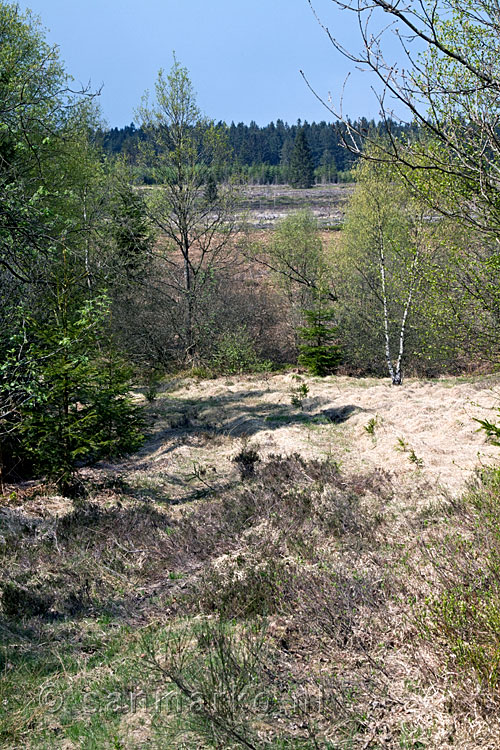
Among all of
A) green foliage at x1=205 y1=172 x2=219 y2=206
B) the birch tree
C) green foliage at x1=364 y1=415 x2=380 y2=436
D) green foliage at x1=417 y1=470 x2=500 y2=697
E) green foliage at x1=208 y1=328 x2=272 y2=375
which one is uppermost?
green foliage at x1=205 y1=172 x2=219 y2=206

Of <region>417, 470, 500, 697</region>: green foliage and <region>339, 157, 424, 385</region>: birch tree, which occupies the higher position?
<region>339, 157, 424, 385</region>: birch tree

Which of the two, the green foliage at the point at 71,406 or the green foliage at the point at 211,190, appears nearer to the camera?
the green foliage at the point at 71,406

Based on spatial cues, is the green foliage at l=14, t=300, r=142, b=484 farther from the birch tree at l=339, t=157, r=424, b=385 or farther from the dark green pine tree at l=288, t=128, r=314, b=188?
the dark green pine tree at l=288, t=128, r=314, b=188

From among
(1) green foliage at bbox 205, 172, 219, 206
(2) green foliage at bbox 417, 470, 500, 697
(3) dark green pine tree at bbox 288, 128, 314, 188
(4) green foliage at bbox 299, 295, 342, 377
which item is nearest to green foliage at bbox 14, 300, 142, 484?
(2) green foliage at bbox 417, 470, 500, 697

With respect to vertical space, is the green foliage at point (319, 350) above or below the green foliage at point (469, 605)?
below

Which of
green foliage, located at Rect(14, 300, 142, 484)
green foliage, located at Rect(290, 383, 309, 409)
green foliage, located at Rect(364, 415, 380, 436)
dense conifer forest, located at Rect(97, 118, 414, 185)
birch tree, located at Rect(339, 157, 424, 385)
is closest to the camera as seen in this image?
green foliage, located at Rect(14, 300, 142, 484)

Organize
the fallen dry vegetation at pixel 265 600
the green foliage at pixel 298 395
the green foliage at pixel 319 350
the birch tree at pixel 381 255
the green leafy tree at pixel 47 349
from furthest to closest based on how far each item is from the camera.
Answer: the green foliage at pixel 319 350
the birch tree at pixel 381 255
the green foliage at pixel 298 395
the green leafy tree at pixel 47 349
the fallen dry vegetation at pixel 265 600

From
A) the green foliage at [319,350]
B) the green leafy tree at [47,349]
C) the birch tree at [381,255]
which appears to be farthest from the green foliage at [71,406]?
the green foliage at [319,350]

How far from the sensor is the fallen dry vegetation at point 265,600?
2840 millimetres

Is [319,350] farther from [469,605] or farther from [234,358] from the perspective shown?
[469,605]

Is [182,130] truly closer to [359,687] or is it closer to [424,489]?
[424,489]

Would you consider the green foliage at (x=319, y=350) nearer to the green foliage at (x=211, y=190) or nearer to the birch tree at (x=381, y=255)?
the birch tree at (x=381, y=255)

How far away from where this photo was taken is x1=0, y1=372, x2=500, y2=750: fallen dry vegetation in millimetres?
2840

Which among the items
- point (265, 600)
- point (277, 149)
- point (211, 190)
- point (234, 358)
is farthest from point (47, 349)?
point (277, 149)
